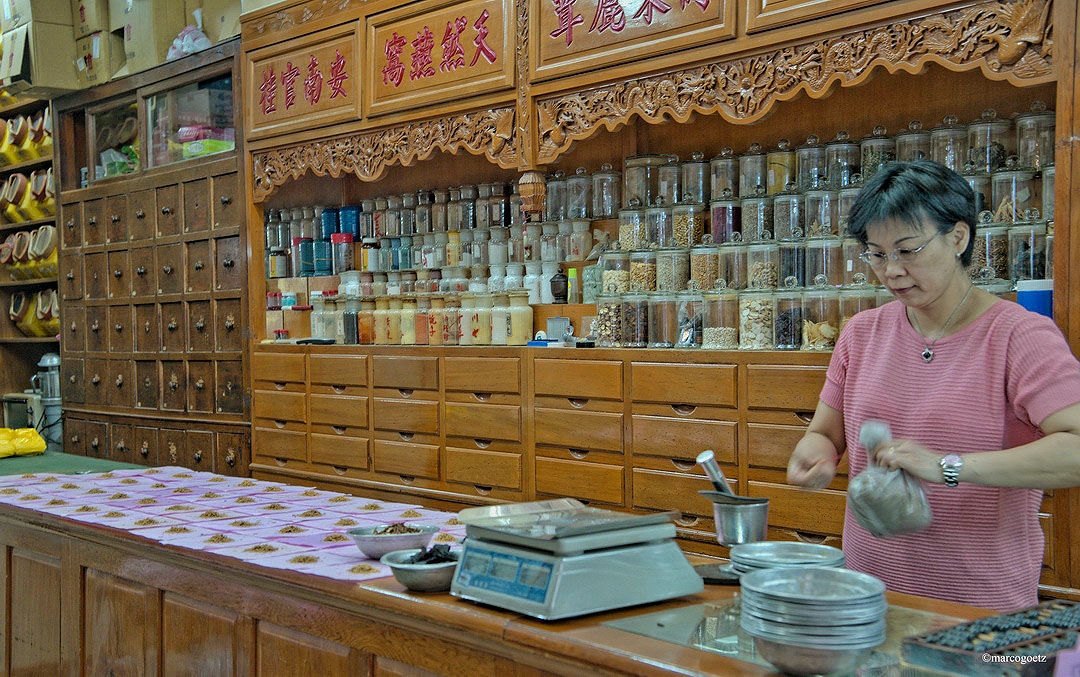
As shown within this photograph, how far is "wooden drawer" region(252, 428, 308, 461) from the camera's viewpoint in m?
4.84

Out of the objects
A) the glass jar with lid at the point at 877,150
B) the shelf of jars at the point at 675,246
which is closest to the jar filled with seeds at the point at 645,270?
the shelf of jars at the point at 675,246

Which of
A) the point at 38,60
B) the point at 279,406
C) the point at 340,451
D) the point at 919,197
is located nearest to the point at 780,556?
the point at 919,197

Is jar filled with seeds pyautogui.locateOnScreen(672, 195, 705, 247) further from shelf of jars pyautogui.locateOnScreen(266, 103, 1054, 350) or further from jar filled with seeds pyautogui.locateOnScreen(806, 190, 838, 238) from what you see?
jar filled with seeds pyautogui.locateOnScreen(806, 190, 838, 238)

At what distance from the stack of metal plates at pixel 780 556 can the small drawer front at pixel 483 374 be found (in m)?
2.27

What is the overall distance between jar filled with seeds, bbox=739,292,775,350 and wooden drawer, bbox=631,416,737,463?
276 millimetres

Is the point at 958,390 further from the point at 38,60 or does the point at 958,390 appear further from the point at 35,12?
the point at 35,12

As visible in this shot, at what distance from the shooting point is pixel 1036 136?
2916 millimetres

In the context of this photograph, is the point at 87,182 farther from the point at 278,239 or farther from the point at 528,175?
the point at 528,175

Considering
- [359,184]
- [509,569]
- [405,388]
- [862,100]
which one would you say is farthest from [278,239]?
[509,569]

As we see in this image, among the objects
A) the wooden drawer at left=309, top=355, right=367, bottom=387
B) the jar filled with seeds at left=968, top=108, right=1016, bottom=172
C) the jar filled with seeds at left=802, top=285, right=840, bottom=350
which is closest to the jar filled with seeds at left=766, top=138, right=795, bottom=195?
the jar filled with seeds at left=802, top=285, right=840, bottom=350

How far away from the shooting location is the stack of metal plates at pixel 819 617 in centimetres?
122

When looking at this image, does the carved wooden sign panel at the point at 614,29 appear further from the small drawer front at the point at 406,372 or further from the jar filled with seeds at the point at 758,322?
the small drawer front at the point at 406,372

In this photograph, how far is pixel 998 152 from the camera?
301 cm

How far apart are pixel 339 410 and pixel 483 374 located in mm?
960
